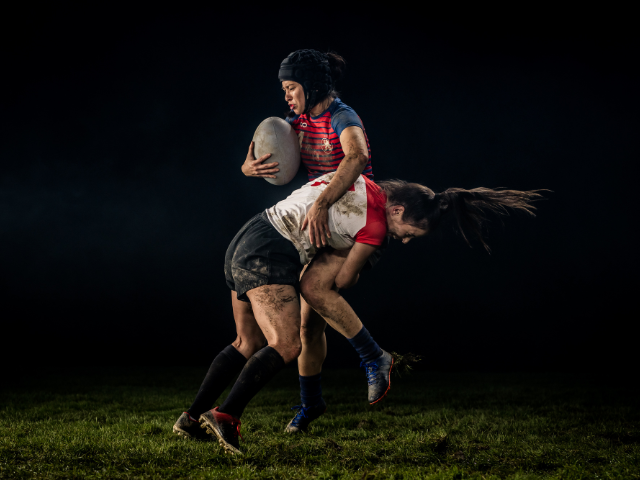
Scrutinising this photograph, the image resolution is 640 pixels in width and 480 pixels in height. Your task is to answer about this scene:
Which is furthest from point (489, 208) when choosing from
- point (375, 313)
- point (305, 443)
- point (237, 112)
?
point (237, 112)

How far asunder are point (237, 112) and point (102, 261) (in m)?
3.15

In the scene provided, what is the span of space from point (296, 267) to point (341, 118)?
2.50 ft

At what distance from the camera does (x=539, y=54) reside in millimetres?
8117

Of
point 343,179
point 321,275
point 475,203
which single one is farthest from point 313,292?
point 475,203

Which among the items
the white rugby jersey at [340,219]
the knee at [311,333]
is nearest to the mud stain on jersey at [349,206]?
the white rugby jersey at [340,219]

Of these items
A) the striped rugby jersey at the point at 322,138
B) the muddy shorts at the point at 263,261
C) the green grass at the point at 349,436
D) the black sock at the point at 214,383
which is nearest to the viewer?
the green grass at the point at 349,436

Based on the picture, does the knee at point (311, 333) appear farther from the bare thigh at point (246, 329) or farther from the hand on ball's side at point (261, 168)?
the hand on ball's side at point (261, 168)

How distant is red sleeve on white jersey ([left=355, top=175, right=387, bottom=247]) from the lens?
228 centimetres

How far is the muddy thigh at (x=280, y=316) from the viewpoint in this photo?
203cm

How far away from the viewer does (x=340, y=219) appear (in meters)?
2.29

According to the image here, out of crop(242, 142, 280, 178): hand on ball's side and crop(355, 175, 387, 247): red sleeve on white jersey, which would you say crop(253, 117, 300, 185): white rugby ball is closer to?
crop(242, 142, 280, 178): hand on ball's side

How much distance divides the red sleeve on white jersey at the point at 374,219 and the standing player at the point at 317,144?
0.43 ft

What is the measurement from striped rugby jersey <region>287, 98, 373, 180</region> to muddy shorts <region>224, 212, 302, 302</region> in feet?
1.80

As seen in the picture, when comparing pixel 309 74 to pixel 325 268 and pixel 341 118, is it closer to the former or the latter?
pixel 341 118
